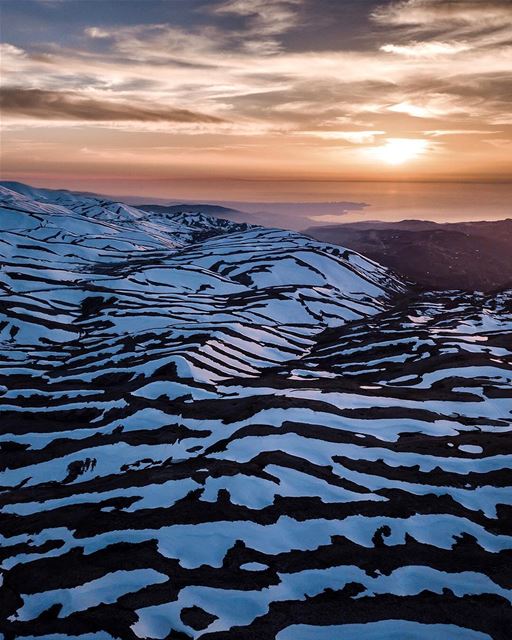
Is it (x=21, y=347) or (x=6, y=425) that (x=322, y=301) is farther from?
(x=6, y=425)

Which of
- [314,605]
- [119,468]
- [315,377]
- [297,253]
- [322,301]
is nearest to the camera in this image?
[314,605]

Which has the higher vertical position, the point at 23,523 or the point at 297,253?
the point at 297,253

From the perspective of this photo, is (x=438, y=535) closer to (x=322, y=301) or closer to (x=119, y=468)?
(x=119, y=468)

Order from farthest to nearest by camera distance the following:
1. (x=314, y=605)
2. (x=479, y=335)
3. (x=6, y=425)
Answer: (x=479, y=335) < (x=6, y=425) < (x=314, y=605)

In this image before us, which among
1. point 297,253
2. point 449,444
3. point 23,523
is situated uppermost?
point 297,253

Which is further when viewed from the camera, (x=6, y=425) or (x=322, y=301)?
(x=322, y=301)

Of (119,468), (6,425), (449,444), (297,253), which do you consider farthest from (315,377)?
(297,253)

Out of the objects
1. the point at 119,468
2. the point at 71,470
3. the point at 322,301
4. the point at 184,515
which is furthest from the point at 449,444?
the point at 322,301
